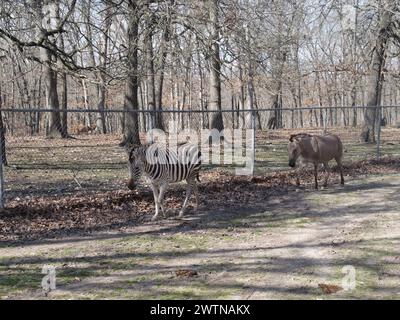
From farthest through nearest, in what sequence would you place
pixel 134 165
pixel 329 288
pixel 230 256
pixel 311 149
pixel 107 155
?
pixel 107 155, pixel 311 149, pixel 134 165, pixel 230 256, pixel 329 288

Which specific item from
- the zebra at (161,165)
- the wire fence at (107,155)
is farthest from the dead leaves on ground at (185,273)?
the wire fence at (107,155)

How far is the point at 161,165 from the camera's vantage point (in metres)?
8.70

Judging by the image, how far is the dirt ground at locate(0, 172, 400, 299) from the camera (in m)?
5.26

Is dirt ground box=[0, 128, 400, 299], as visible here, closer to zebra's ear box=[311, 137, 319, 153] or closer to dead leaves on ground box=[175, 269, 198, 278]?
dead leaves on ground box=[175, 269, 198, 278]

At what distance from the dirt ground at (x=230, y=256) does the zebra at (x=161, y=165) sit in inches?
26.1

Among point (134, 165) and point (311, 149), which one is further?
point (311, 149)

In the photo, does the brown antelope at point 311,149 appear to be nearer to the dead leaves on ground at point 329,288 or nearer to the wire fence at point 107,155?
the wire fence at point 107,155

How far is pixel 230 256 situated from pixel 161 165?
272 centimetres

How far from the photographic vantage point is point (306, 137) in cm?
1148

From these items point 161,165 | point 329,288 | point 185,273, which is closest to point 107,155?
point 161,165

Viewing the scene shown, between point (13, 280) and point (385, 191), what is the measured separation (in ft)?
27.9

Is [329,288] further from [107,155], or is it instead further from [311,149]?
[107,155]

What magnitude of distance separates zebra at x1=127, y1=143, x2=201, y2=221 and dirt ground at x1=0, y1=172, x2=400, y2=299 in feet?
2.17

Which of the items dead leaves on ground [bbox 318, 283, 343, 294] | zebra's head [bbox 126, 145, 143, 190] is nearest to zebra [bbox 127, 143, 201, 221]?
zebra's head [bbox 126, 145, 143, 190]
